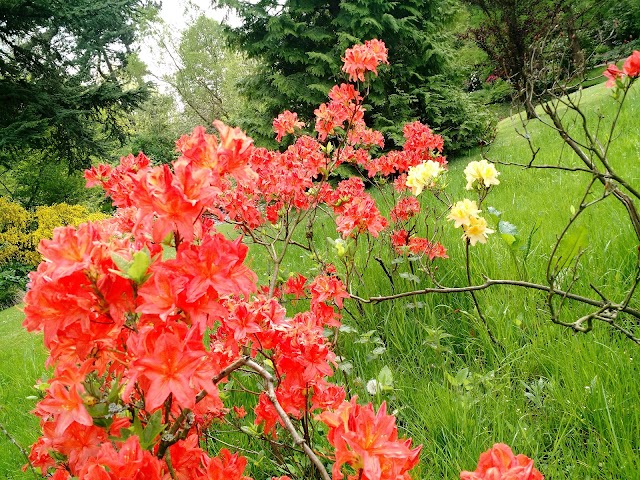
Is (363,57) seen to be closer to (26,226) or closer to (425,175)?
(425,175)

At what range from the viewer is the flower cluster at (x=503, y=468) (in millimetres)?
590

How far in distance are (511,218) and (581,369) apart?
→ 1710 millimetres

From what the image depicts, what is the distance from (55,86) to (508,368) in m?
10.6

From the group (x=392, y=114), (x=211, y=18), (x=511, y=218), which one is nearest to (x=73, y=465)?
(x=511, y=218)

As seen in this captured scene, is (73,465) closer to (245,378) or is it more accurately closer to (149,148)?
(245,378)

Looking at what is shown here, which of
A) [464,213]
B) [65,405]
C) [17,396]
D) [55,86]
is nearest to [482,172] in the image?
[464,213]

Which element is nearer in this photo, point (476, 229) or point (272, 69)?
point (476, 229)

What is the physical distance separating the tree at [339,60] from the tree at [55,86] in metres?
3.44

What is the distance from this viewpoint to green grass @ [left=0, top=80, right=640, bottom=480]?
1.28 meters

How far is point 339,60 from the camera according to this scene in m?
7.21

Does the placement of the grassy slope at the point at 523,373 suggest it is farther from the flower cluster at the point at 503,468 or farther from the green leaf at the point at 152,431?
the green leaf at the point at 152,431

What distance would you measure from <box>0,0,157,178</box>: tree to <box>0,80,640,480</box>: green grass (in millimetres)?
7241

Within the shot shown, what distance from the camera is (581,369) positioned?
1.44 m

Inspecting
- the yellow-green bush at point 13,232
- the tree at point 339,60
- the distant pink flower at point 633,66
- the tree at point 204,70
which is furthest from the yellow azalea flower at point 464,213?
the tree at point 204,70
